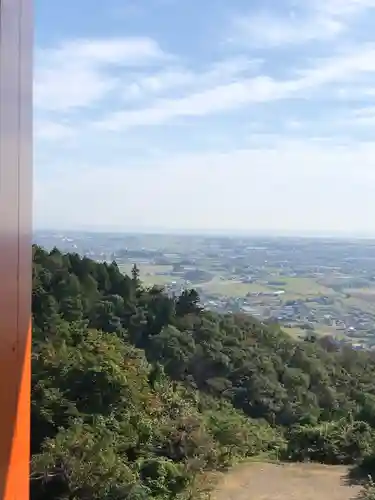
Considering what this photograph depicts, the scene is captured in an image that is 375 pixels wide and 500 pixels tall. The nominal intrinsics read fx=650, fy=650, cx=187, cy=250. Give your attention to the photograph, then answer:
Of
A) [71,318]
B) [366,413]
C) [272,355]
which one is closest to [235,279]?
[272,355]

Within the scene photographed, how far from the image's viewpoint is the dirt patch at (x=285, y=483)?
759 centimetres

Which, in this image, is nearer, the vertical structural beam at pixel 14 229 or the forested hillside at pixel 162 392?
the vertical structural beam at pixel 14 229

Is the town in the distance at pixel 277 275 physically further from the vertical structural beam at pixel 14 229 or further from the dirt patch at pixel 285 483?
the vertical structural beam at pixel 14 229

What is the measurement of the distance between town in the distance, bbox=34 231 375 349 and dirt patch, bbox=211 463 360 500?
503 inches

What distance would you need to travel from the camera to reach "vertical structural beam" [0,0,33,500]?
3.63 ft

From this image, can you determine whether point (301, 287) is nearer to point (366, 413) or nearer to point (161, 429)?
point (366, 413)

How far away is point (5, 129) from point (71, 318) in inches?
490

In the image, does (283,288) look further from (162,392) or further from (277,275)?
(162,392)

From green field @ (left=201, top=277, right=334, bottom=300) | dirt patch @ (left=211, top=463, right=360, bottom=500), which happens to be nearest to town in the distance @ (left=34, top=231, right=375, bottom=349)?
green field @ (left=201, top=277, right=334, bottom=300)

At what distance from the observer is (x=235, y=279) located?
31469 millimetres

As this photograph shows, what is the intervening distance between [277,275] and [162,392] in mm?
22721

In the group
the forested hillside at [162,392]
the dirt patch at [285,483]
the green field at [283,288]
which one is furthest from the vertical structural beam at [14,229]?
the green field at [283,288]

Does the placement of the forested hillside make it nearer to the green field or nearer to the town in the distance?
the town in the distance

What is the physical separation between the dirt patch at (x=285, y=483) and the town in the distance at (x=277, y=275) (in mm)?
12767
